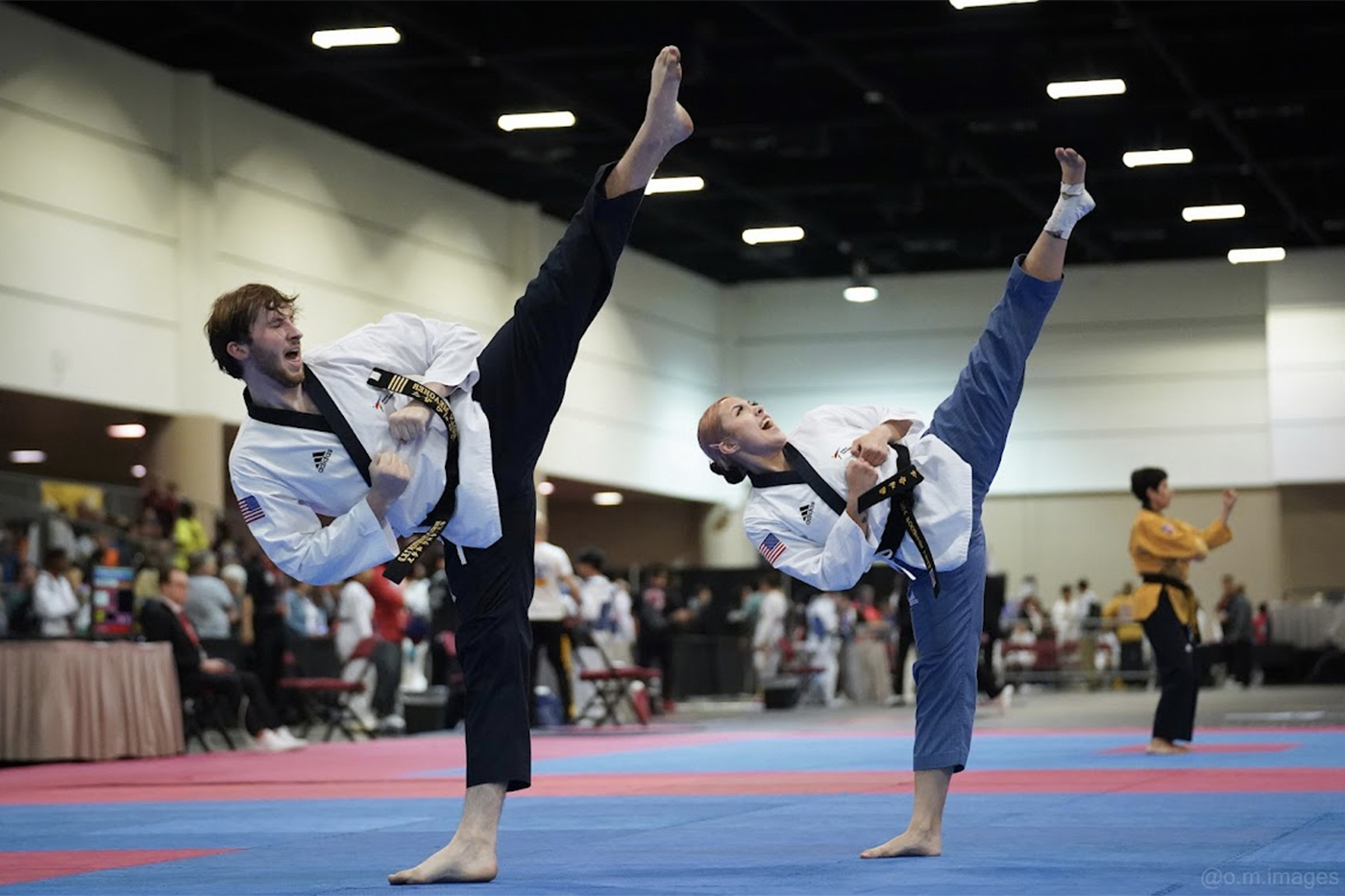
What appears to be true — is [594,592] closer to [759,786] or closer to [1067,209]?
[759,786]

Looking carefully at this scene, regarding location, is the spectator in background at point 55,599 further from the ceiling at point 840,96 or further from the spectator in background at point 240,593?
the ceiling at point 840,96

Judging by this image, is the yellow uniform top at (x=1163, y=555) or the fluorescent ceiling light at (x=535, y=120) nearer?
the yellow uniform top at (x=1163, y=555)

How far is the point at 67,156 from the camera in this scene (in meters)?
16.6

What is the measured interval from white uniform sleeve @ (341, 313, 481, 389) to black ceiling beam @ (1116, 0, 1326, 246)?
1373cm

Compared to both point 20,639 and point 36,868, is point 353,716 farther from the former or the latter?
point 36,868

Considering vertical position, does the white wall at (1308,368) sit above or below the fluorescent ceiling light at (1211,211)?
below

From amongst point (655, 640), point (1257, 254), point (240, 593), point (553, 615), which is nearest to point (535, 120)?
point (655, 640)

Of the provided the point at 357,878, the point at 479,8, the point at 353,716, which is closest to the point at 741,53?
the point at 479,8

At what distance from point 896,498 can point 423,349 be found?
1216 millimetres

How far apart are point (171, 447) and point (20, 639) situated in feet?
19.7

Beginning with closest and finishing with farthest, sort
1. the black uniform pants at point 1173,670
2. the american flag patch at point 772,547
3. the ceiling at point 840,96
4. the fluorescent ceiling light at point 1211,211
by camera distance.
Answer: the american flag patch at point 772,547 → the black uniform pants at point 1173,670 → the ceiling at point 840,96 → the fluorescent ceiling light at point 1211,211

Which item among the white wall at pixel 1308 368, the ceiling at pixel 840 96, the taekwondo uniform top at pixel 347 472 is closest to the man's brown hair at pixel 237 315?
the taekwondo uniform top at pixel 347 472

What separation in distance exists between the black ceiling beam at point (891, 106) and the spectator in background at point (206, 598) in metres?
6.95

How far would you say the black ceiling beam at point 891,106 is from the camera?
671 inches
